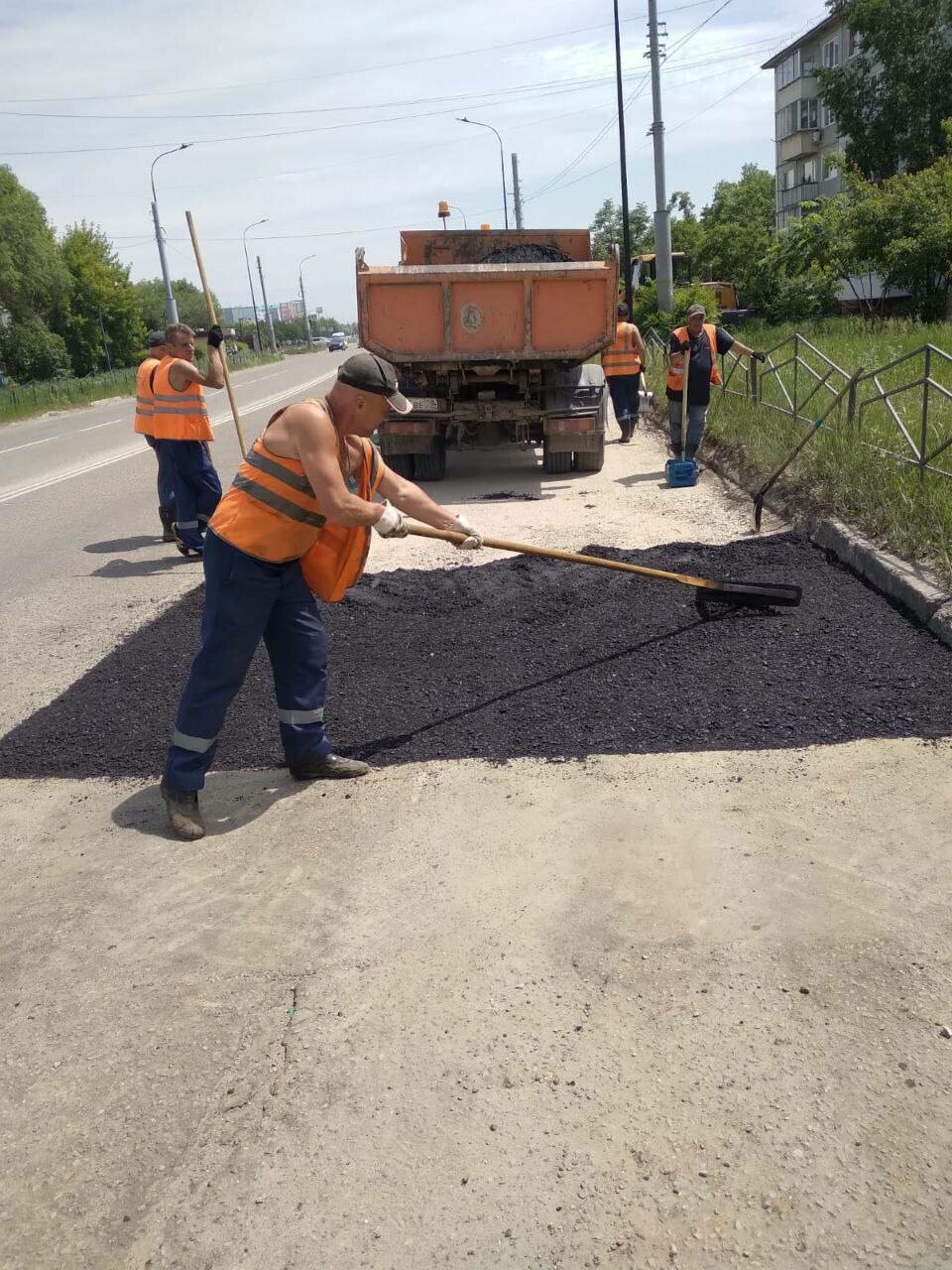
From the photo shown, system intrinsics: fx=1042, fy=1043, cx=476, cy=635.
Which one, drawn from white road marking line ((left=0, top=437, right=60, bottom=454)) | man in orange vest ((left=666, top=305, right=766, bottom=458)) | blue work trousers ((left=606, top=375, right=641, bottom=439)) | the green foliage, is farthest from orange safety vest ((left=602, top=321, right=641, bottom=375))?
the green foliage

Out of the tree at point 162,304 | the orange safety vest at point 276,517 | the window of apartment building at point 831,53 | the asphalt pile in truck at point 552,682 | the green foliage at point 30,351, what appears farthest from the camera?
the tree at point 162,304

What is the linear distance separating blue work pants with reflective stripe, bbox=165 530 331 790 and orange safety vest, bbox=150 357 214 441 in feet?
12.8

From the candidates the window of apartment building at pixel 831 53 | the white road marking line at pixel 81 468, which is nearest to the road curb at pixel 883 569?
the white road marking line at pixel 81 468

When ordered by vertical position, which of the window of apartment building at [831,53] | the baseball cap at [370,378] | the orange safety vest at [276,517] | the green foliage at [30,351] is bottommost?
the orange safety vest at [276,517]

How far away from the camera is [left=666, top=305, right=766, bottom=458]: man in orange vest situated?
979cm

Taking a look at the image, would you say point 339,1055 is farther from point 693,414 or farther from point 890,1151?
point 693,414

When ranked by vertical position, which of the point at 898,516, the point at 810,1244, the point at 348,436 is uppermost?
the point at 348,436

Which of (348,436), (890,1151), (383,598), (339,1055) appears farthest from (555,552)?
(890,1151)

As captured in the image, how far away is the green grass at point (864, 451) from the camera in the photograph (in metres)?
6.03

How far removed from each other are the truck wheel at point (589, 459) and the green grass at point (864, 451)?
4.04ft

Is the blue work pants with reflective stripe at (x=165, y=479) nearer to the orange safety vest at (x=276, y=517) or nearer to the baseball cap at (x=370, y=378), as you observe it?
the orange safety vest at (x=276, y=517)

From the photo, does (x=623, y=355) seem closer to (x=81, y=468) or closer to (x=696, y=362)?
(x=696, y=362)

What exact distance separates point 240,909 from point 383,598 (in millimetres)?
3116

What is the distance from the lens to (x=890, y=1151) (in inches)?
83.2
